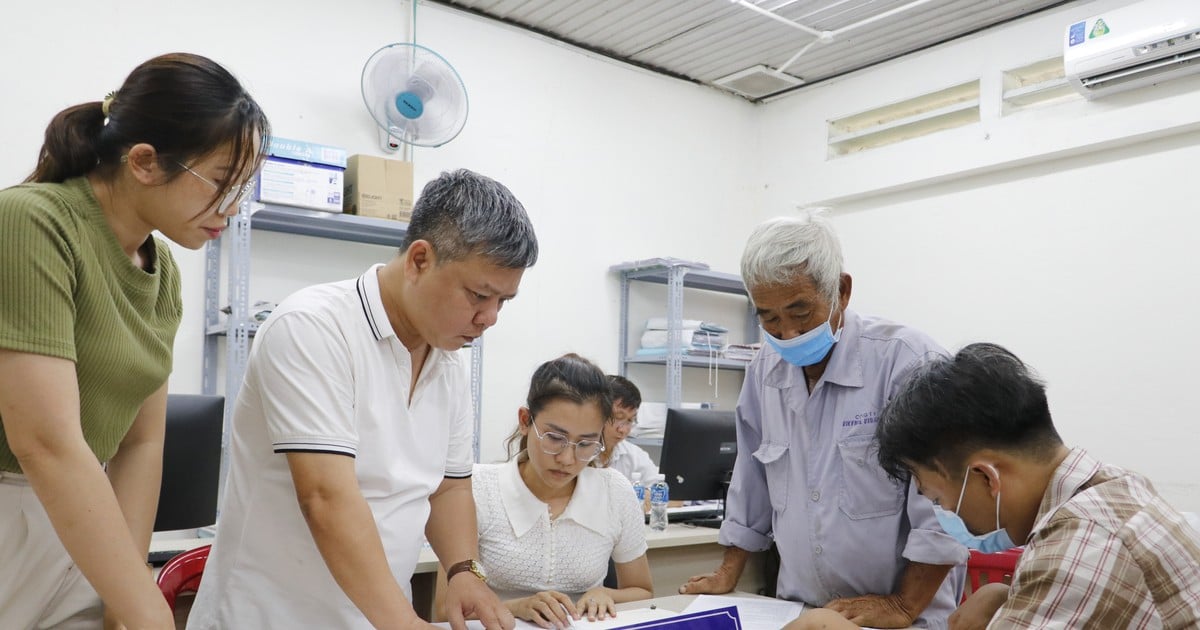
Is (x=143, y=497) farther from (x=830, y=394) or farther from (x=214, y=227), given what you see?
(x=830, y=394)

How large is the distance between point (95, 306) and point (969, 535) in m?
1.27

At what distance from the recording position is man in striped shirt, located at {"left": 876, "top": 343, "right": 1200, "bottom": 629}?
1053 mm

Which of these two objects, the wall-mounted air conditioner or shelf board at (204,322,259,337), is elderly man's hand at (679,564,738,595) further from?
the wall-mounted air conditioner

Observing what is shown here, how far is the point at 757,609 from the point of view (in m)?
A: 1.72

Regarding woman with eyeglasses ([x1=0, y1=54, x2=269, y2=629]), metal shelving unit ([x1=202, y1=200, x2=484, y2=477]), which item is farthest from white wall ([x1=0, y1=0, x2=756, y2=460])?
woman with eyeglasses ([x1=0, y1=54, x2=269, y2=629])

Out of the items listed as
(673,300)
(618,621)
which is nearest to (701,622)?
(618,621)

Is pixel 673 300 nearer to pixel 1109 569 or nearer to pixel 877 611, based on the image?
pixel 877 611

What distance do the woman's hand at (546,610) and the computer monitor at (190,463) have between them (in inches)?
37.1

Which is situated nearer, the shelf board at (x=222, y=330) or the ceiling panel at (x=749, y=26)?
the shelf board at (x=222, y=330)

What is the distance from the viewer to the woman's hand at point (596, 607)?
174 centimetres

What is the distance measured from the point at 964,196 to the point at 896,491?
3066 millimetres

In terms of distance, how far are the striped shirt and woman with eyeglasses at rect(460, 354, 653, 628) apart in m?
0.93

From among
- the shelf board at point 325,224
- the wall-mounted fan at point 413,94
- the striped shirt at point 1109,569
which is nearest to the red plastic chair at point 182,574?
the striped shirt at point 1109,569

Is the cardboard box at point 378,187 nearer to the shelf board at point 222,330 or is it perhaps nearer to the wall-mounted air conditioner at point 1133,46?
the shelf board at point 222,330
